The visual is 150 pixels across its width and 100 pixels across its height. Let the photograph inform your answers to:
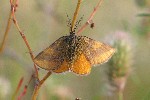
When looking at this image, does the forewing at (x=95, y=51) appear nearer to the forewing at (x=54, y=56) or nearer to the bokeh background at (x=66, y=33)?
the forewing at (x=54, y=56)

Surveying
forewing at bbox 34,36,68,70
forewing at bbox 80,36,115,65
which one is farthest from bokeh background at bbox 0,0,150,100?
forewing at bbox 34,36,68,70

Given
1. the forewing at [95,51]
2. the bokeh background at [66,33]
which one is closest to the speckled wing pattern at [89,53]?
the forewing at [95,51]

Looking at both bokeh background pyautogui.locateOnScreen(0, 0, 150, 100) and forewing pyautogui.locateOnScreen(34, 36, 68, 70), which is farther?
bokeh background pyautogui.locateOnScreen(0, 0, 150, 100)

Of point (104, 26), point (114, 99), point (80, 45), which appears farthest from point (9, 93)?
point (104, 26)

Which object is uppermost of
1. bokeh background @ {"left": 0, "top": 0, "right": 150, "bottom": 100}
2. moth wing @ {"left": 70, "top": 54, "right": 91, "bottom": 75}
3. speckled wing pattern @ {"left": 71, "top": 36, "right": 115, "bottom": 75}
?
speckled wing pattern @ {"left": 71, "top": 36, "right": 115, "bottom": 75}

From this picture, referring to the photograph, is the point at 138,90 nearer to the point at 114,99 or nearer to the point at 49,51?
the point at 114,99

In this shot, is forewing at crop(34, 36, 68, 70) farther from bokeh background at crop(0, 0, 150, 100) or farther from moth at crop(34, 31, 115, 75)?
bokeh background at crop(0, 0, 150, 100)
